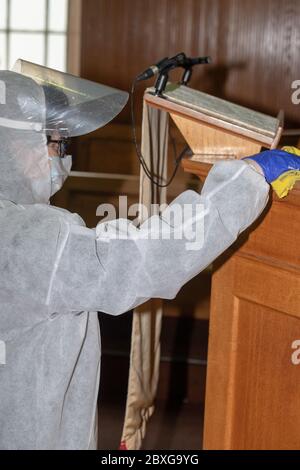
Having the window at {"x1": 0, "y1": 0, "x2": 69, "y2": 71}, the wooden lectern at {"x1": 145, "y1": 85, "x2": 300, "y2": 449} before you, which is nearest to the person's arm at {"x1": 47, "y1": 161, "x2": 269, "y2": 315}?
the wooden lectern at {"x1": 145, "y1": 85, "x2": 300, "y2": 449}

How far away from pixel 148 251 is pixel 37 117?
0.37 meters

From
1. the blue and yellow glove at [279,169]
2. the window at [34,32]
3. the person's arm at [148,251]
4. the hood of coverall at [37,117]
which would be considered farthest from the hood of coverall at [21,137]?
the window at [34,32]

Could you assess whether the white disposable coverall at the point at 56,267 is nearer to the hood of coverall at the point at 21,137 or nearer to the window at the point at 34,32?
the hood of coverall at the point at 21,137

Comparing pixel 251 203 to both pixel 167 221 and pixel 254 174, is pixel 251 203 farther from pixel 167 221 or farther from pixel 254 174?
pixel 167 221

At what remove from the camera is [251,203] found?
1.43 metres

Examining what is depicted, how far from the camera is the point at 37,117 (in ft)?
5.04

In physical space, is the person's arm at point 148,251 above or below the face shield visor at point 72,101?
below

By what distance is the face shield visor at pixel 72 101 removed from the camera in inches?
61.9

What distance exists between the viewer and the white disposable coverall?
139cm

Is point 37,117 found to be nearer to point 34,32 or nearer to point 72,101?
point 72,101

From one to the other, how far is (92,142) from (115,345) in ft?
5.41

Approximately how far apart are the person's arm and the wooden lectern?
0.14 meters

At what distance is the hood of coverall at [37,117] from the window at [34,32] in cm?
350

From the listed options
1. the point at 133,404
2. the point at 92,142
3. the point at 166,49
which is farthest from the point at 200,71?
the point at 133,404
